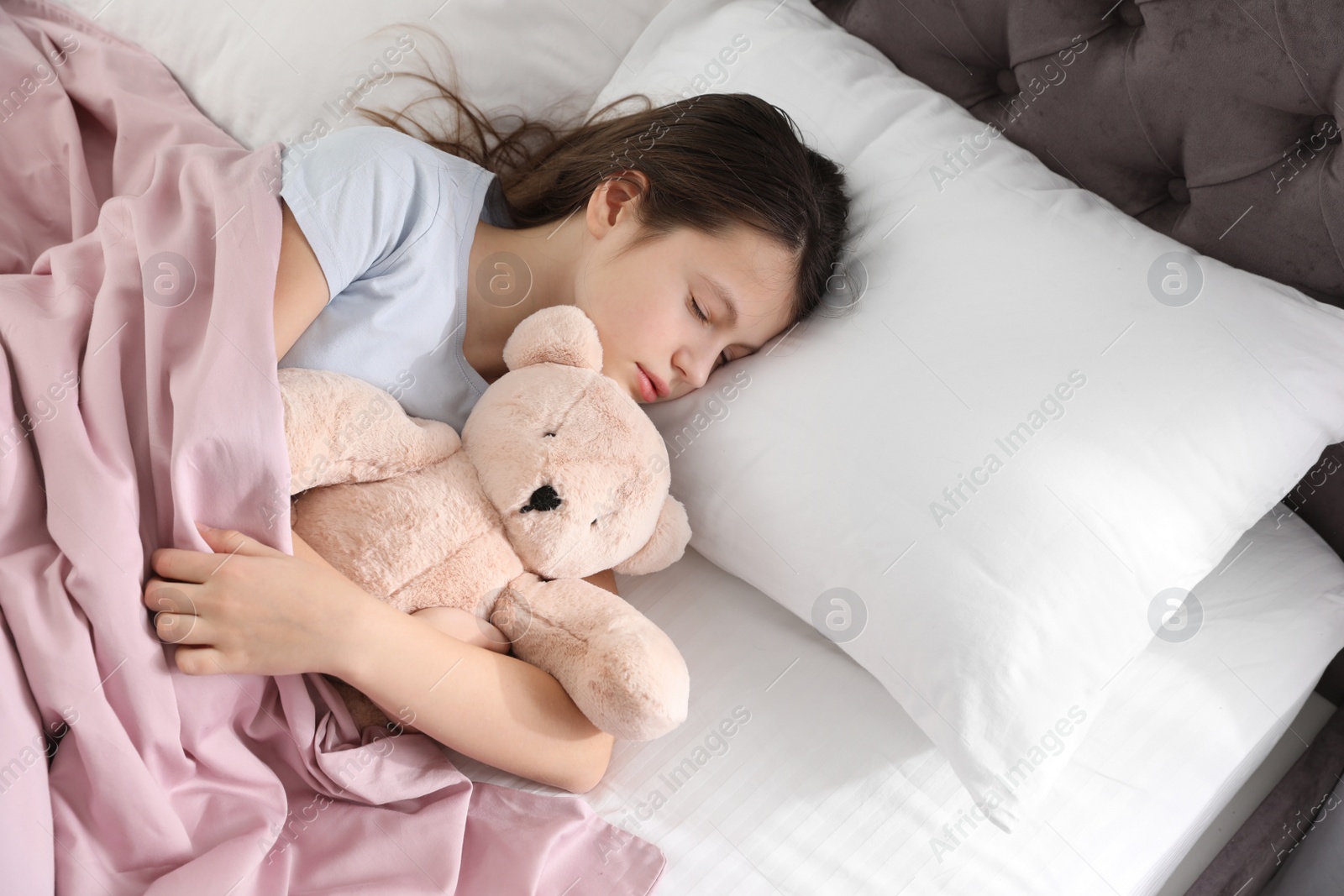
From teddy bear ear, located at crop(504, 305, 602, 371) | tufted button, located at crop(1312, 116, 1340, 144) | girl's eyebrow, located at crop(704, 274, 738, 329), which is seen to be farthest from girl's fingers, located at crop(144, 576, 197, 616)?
tufted button, located at crop(1312, 116, 1340, 144)

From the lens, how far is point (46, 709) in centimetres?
73

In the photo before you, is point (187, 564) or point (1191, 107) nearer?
point (187, 564)

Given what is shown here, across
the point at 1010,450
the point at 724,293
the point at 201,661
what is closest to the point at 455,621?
the point at 201,661

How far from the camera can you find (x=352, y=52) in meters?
1.28

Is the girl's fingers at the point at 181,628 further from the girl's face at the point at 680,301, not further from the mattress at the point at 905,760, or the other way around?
the girl's face at the point at 680,301

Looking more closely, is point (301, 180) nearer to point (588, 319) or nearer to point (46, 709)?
point (588, 319)

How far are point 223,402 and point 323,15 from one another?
2.49 feet

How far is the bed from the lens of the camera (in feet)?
2.95

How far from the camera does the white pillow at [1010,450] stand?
33.7 inches

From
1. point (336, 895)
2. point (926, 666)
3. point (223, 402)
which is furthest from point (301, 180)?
point (926, 666)

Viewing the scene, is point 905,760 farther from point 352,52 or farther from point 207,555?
point 352,52

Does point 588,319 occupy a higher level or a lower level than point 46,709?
higher

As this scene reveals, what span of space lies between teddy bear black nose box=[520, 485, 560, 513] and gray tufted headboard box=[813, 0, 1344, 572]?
0.76 metres

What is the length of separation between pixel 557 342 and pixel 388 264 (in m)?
0.23
